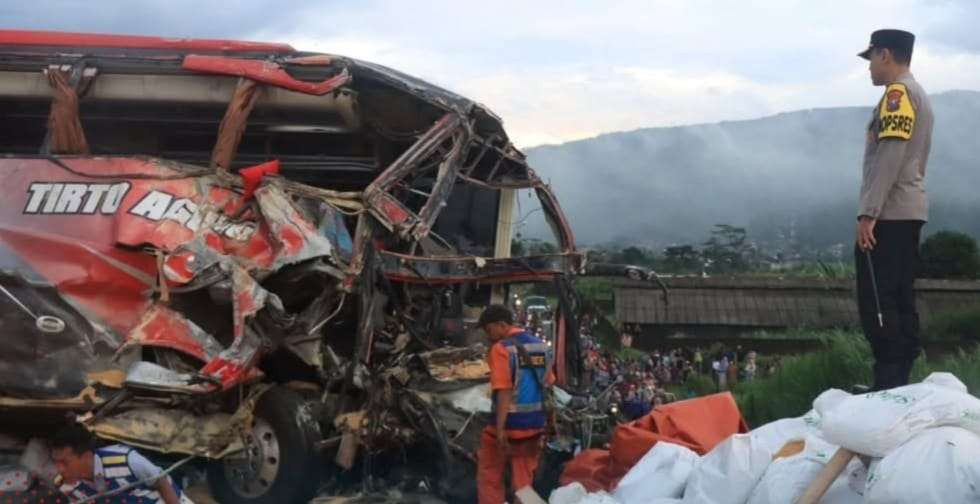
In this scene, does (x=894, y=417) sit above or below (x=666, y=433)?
above

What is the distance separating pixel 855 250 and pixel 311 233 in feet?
9.41

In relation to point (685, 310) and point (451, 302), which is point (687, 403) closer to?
point (451, 302)

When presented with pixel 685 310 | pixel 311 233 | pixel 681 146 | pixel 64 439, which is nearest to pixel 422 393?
pixel 311 233

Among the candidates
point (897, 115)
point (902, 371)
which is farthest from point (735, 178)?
point (897, 115)

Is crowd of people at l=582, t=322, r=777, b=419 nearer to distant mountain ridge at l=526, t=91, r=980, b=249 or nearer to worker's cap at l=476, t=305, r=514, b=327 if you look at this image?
worker's cap at l=476, t=305, r=514, b=327

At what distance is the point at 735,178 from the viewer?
110312 millimetres

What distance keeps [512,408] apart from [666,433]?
2.85 feet

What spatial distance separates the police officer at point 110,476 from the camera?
514 centimetres

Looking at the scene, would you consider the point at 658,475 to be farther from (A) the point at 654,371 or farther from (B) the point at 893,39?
(A) the point at 654,371

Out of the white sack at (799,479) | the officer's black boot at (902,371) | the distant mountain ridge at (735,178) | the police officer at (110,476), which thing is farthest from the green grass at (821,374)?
the distant mountain ridge at (735,178)

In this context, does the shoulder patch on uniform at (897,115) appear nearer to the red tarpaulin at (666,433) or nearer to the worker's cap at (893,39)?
the worker's cap at (893,39)

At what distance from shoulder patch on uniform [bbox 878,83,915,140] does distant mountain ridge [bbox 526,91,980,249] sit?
83.4 meters

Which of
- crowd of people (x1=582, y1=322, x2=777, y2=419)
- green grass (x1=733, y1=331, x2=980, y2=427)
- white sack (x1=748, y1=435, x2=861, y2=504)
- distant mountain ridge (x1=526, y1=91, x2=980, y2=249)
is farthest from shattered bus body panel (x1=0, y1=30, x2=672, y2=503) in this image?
distant mountain ridge (x1=526, y1=91, x2=980, y2=249)

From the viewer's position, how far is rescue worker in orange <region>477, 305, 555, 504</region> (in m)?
6.40
